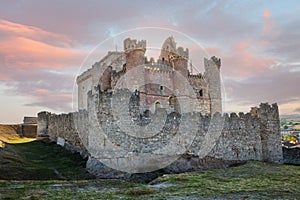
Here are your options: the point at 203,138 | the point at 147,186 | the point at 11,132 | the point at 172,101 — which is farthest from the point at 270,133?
the point at 11,132

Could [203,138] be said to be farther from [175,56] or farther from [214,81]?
[214,81]

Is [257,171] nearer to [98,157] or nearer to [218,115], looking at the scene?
[218,115]

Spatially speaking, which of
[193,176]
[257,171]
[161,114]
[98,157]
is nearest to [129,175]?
[98,157]

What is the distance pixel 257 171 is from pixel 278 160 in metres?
8.00

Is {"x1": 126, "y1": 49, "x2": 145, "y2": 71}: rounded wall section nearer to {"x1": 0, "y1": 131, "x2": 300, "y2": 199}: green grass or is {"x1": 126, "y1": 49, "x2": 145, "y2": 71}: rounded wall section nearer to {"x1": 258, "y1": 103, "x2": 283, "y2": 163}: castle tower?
{"x1": 258, "y1": 103, "x2": 283, "y2": 163}: castle tower

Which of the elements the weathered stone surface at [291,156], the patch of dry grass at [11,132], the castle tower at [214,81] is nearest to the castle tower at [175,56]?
the castle tower at [214,81]

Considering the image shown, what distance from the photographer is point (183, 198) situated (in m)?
10.2

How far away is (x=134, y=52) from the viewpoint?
1585 inches

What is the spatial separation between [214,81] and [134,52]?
18.3 meters

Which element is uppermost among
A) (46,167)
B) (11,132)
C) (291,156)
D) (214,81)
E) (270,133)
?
(214,81)

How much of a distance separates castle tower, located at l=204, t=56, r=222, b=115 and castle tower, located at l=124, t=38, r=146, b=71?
16.1 metres

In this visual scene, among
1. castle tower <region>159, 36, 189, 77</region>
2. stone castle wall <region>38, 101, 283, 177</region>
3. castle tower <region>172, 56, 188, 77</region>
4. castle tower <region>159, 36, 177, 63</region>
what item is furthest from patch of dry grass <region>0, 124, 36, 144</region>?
castle tower <region>159, 36, 177, 63</region>

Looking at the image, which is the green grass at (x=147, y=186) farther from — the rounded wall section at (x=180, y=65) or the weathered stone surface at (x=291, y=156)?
the rounded wall section at (x=180, y=65)

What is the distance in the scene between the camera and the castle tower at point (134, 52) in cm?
4003
